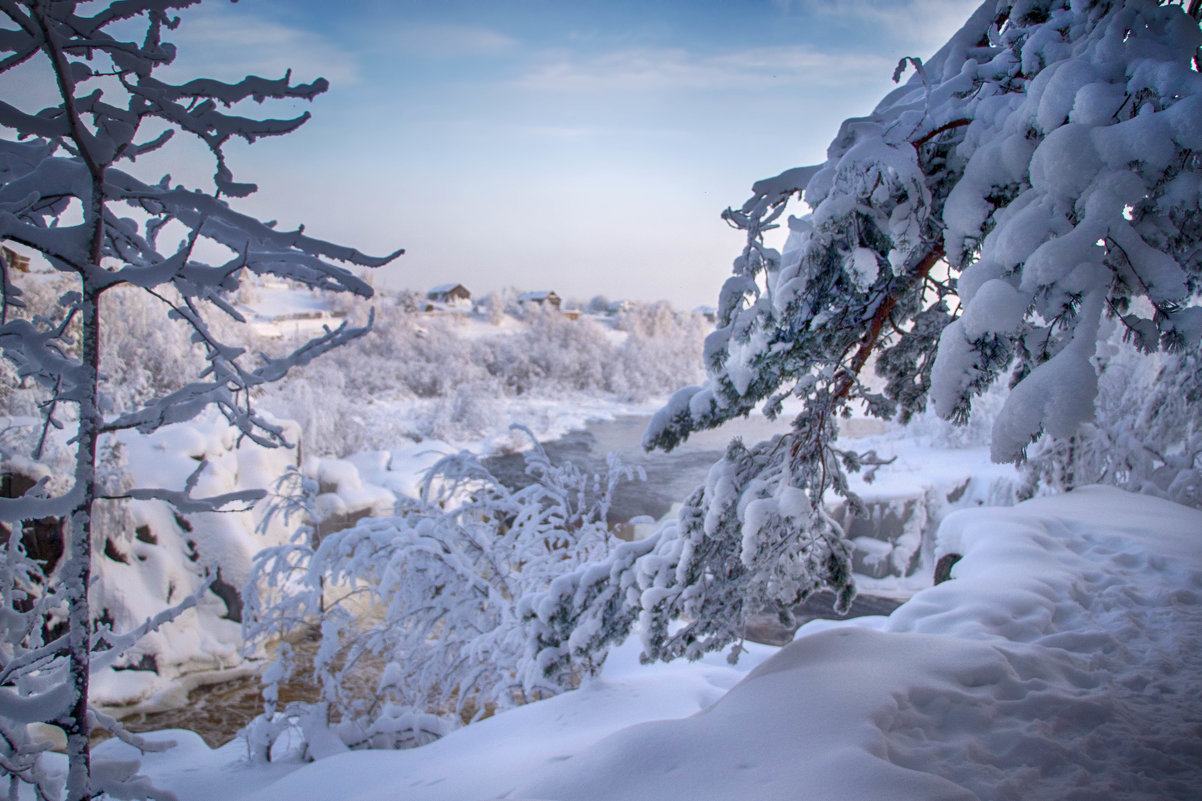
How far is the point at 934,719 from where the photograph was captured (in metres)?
2.44

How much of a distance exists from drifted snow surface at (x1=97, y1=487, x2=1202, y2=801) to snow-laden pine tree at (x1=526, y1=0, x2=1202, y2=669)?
67 centimetres

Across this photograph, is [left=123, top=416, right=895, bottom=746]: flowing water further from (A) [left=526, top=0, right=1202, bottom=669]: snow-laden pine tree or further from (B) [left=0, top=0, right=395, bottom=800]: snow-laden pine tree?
(B) [left=0, top=0, right=395, bottom=800]: snow-laden pine tree

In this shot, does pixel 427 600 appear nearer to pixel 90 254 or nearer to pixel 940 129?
pixel 90 254

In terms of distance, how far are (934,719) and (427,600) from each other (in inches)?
206

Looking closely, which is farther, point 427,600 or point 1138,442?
point 1138,442

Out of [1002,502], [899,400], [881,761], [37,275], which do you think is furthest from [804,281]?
[37,275]

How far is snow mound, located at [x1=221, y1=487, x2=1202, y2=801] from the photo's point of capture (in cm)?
211

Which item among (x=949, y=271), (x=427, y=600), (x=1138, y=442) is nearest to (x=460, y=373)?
(x=427, y=600)

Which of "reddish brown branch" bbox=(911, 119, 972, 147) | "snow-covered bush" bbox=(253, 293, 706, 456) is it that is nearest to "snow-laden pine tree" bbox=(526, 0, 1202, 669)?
"reddish brown branch" bbox=(911, 119, 972, 147)

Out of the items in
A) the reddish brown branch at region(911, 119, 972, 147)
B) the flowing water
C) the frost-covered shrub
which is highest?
the reddish brown branch at region(911, 119, 972, 147)

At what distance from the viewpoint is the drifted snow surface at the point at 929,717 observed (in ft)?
6.95

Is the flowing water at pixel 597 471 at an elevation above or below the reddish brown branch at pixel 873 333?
below

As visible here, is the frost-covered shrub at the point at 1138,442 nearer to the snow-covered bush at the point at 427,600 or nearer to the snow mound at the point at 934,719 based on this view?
the snow mound at the point at 934,719

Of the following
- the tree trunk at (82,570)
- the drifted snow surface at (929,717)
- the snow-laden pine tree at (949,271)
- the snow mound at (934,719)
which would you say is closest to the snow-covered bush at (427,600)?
the drifted snow surface at (929,717)
